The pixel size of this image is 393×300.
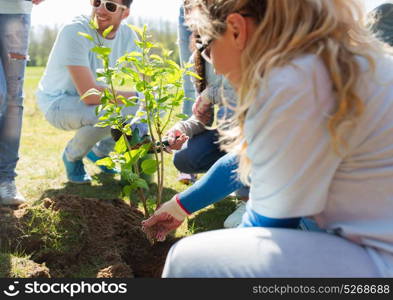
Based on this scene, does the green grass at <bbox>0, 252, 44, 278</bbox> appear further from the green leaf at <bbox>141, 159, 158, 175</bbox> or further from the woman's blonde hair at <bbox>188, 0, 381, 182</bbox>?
the woman's blonde hair at <bbox>188, 0, 381, 182</bbox>

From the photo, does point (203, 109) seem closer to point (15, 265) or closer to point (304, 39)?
point (15, 265)

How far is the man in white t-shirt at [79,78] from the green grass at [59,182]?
0.15 meters

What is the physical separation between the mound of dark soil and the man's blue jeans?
68 cm

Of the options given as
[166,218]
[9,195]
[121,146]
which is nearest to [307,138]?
[166,218]

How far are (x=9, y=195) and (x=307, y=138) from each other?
7.59 feet

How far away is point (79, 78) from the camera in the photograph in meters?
3.49

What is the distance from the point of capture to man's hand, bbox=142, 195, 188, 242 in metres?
2.05

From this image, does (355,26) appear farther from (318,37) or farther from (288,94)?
(288,94)

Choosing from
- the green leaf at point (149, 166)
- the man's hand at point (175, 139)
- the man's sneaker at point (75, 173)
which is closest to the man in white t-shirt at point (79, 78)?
the man's sneaker at point (75, 173)

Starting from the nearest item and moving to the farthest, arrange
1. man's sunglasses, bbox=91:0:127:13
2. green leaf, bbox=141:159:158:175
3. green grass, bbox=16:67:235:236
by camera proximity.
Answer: green leaf, bbox=141:159:158:175 → green grass, bbox=16:67:235:236 → man's sunglasses, bbox=91:0:127:13

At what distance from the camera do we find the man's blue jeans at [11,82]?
3.10m

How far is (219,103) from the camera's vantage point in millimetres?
3004

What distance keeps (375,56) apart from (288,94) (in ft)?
1.04

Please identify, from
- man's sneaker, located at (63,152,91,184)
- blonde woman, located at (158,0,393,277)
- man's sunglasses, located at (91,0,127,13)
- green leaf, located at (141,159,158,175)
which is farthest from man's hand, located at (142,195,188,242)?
man's sunglasses, located at (91,0,127,13)
